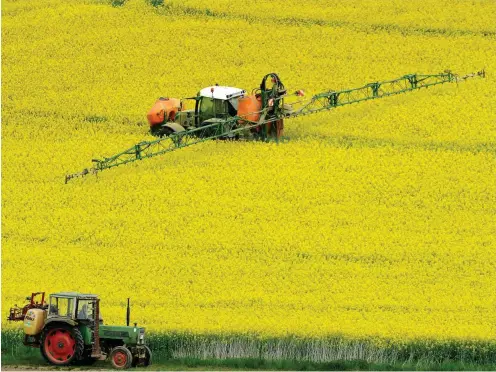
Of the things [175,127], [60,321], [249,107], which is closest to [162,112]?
[175,127]

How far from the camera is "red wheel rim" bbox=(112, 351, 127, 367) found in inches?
1496

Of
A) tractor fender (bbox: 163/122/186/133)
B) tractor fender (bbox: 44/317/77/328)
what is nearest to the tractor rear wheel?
tractor fender (bbox: 44/317/77/328)

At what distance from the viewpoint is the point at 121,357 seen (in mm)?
38031

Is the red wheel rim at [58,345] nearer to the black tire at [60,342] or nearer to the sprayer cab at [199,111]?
the black tire at [60,342]

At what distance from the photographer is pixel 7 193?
49.5 meters

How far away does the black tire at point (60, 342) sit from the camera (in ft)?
125

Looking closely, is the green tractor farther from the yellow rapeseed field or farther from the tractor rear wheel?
the yellow rapeseed field

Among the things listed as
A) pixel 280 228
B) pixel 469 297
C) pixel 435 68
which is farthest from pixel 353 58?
pixel 469 297

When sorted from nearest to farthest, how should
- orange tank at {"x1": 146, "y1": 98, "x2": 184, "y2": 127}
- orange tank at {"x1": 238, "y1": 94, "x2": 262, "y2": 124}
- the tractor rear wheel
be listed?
the tractor rear wheel
orange tank at {"x1": 238, "y1": 94, "x2": 262, "y2": 124}
orange tank at {"x1": 146, "y1": 98, "x2": 184, "y2": 127}

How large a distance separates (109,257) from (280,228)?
474 cm

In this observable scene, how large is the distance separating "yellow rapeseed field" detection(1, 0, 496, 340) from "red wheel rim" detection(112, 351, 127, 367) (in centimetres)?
254

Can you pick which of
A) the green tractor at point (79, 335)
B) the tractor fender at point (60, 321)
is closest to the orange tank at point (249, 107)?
the green tractor at point (79, 335)

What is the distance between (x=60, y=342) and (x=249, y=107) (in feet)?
50.0

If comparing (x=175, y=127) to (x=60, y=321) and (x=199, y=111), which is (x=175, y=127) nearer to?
(x=199, y=111)
